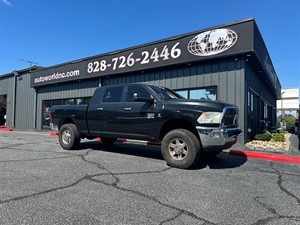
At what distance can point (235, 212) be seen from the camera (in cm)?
338

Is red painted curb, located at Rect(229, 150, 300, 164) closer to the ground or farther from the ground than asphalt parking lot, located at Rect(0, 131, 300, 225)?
farther from the ground

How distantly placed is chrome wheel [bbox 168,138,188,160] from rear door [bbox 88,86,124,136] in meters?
1.85

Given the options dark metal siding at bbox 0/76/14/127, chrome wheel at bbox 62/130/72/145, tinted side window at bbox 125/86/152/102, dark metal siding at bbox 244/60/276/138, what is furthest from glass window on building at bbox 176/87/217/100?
dark metal siding at bbox 0/76/14/127

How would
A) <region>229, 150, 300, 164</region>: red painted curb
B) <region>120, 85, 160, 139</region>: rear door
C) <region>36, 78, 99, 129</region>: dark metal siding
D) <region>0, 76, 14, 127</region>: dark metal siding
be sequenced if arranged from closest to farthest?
<region>120, 85, 160, 139</region>: rear door < <region>229, 150, 300, 164</region>: red painted curb < <region>36, 78, 99, 129</region>: dark metal siding < <region>0, 76, 14, 127</region>: dark metal siding

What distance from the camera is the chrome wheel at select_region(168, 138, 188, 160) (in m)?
5.84

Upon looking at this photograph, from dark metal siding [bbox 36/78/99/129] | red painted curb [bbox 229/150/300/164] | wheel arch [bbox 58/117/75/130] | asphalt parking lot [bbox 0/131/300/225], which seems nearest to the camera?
asphalt parking lot [bbox 0/131/300/225]

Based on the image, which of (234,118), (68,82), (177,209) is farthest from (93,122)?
(68,82)

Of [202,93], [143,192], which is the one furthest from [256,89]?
[143,192]

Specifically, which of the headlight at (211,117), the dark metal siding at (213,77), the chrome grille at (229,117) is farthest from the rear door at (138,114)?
the dark metal siding at (213,77)

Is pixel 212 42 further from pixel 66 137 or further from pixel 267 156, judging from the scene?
pixel 66 137

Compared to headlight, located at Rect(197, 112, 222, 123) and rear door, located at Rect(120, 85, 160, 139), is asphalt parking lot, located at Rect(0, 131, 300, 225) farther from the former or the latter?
headlight, located at Rect(197, 112, 222, 123)

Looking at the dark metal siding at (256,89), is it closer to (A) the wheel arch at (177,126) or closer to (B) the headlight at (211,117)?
(A) the wheel arch at (177,126)

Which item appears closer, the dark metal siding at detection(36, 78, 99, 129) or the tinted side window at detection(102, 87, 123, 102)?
the tinted side window at detection(102, 87, 123, 102)

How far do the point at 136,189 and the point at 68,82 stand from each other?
1513 cm
